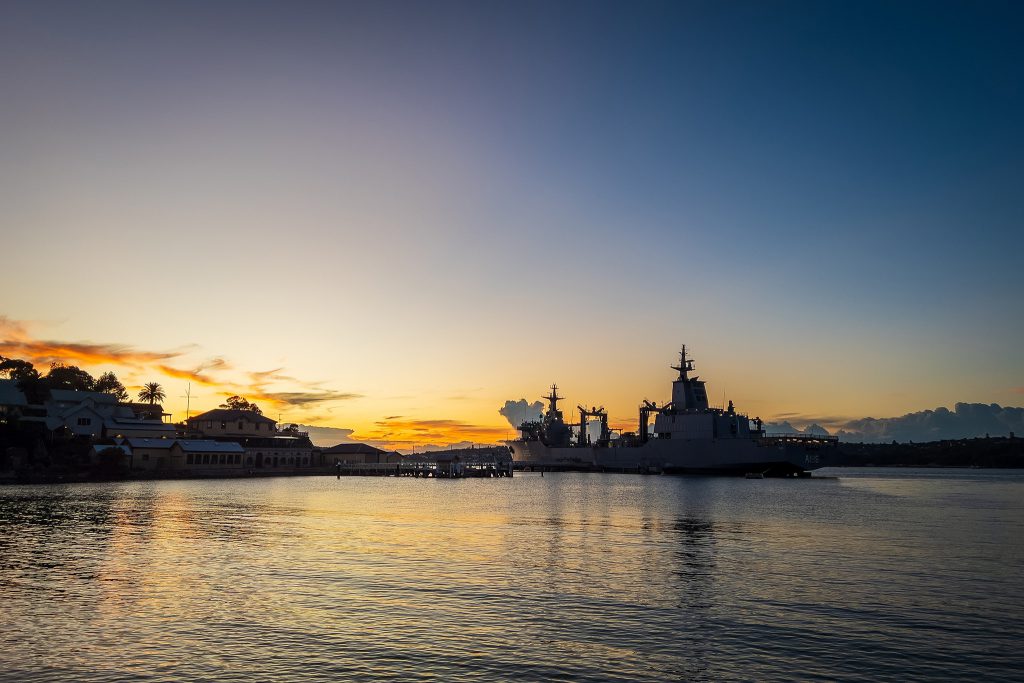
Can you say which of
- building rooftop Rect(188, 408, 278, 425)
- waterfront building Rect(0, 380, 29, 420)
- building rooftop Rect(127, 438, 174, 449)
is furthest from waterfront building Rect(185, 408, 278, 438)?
waterfront building Rect(0, 380, 29, 420)

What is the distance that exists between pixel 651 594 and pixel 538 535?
20.6 meters

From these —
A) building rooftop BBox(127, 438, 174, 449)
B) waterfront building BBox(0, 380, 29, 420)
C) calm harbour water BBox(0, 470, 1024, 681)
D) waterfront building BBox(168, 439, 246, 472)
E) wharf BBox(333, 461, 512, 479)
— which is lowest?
wharf BBox(333, 461, 512, 479)

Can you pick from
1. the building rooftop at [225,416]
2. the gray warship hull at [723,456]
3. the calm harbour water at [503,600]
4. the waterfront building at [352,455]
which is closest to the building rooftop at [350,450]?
the waterfront building at [352,455]

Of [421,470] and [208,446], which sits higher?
[208,446]

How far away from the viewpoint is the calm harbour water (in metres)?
19.5

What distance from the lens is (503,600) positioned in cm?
2728

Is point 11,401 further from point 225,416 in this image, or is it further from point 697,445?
point 697,445

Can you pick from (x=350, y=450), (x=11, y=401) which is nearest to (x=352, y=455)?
(x=350, y=450)

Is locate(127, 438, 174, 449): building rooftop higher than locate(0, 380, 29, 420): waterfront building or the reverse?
the reverse

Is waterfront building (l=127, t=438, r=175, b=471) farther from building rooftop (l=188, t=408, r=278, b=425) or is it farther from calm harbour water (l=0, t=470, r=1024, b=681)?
calm harbour water (l=0, t=470, r=1024, b=681)

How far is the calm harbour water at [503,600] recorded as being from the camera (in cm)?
1953

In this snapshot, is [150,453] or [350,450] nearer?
[150,453]

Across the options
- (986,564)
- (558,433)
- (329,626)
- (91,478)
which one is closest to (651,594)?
(329,626)

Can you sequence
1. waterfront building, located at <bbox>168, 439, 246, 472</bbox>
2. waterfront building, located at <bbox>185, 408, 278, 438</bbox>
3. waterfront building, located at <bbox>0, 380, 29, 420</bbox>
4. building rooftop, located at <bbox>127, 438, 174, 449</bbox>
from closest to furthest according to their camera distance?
waterfront building, located at <bbox>0, 380, 29, 420</bbox> < building rooftop, located at <bbox>127, 438, 174, 449</bbox> < waterfront building, located at <bbox>168, 439, 246, 472</bbox> < waterfront building, located at <bbox>185, 408, 278, 438</bbox>
